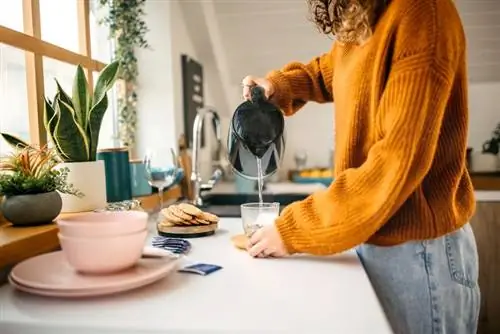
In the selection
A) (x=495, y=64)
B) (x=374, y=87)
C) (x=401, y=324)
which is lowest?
(x=401, y=324)

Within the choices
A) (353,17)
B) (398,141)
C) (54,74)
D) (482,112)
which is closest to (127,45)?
(54,74)

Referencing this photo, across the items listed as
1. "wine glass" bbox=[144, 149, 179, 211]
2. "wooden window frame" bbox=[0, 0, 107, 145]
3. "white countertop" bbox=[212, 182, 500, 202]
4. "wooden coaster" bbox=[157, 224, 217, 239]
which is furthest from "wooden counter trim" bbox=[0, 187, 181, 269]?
"white countertop" bbox=[212, 182, 500, 202]

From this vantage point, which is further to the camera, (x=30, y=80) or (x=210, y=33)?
(x=210, y=33)

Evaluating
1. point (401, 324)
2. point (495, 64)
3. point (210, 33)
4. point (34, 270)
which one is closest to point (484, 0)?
point (495, 64)

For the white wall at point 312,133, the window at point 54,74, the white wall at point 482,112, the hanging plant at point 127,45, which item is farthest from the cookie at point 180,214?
the white wall at point 482,112

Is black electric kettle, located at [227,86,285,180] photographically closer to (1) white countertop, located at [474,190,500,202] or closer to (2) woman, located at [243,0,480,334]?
(2) woman, located at [243,0,480,334]

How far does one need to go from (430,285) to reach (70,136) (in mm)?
884

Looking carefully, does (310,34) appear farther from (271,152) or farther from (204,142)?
(271,152)

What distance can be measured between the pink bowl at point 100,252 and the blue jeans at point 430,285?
47 centimetres

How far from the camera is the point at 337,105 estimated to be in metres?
1.00

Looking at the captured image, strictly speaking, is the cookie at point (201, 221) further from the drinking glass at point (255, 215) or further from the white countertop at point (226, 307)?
the white countertop at point (226, 307)

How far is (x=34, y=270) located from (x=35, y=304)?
102 mm

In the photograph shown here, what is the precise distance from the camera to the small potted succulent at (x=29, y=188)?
0.99 m

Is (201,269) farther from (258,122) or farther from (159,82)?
(159,82)
